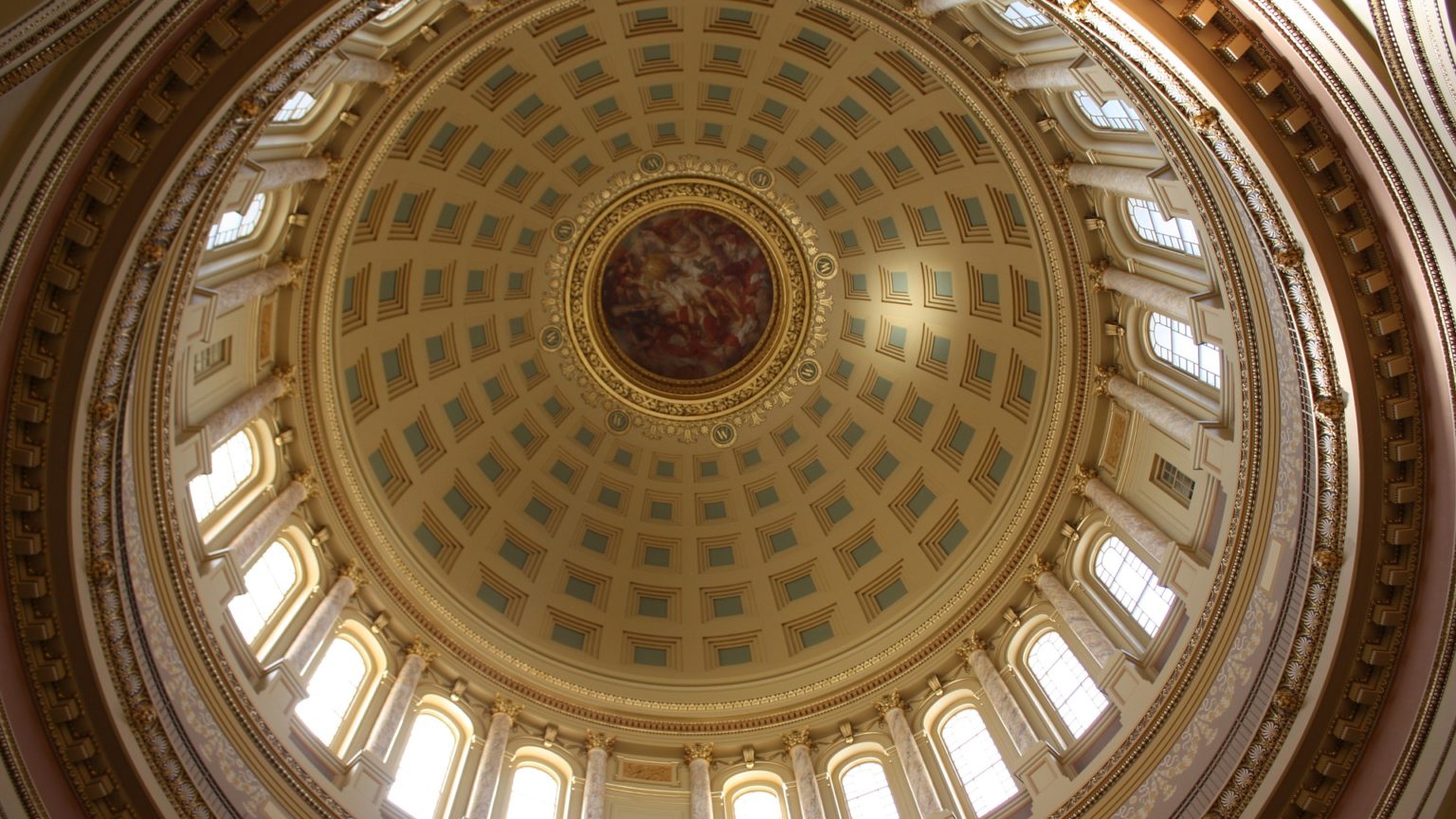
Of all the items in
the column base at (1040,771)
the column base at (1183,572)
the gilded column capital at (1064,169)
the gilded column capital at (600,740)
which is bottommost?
the column base at (1040,771)

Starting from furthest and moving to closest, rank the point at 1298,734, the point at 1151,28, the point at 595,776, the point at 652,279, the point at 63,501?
the point at 652,279 < the point at 595,776 < the point at 1298,734 < the point at 63,501 < the point at 1151,28

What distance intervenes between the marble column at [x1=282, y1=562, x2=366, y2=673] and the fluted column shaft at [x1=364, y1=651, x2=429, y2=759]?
197 cm

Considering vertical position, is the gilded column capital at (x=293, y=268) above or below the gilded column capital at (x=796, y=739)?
above

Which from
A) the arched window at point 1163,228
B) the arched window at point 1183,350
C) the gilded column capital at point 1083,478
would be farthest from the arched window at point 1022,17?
the gilded column capital at point 1083,478

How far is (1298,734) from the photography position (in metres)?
14.9

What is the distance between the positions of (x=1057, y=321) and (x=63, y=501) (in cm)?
2183

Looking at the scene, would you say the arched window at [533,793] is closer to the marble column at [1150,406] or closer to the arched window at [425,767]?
the arched window at [425,767]

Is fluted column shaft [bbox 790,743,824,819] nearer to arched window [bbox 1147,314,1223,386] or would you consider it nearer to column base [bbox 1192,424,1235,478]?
column base [bbox 1192,424,1235,478]

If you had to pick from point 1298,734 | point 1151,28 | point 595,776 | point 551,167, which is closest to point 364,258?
point 551,167

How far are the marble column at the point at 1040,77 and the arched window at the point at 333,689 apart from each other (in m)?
18.8

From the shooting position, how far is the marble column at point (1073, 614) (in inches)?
851

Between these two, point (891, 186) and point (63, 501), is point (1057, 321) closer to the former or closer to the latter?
point (891, 186)

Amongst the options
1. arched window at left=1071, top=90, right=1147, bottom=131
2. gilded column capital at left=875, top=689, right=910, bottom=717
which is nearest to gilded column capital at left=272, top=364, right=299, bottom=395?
gilded column capital at left=875, top=689, right=910, bottom=717

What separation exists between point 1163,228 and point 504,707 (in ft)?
61.2
